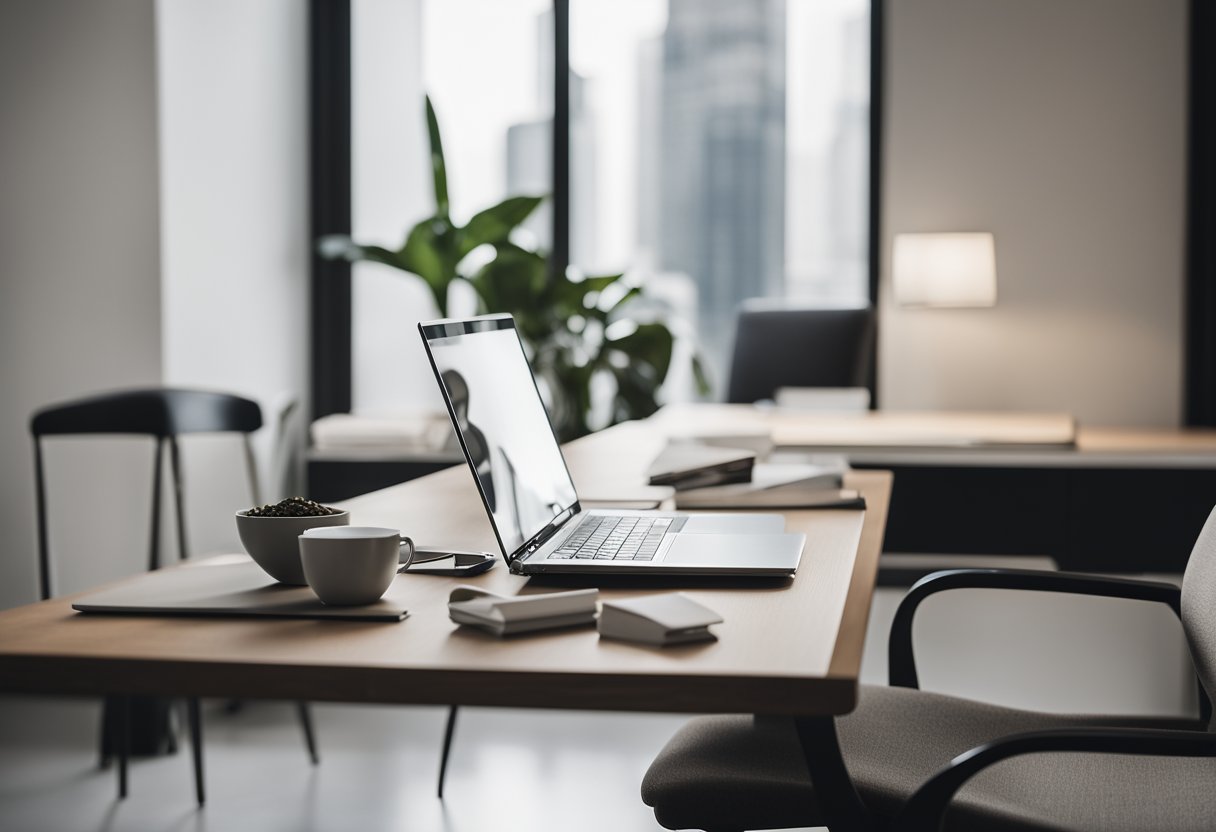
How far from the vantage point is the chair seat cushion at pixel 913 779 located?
3.83ft

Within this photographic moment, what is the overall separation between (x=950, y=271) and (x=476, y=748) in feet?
7.03

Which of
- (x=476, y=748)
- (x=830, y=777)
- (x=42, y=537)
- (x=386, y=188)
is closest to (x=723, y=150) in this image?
(x=386, y=188)

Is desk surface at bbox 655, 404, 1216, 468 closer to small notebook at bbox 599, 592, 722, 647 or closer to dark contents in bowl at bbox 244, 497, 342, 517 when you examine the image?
dark contents in bowl at bbox 244, 497, 342, 517

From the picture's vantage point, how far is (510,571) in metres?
1.21

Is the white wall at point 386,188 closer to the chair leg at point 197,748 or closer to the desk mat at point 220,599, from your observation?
the chair leg at point 197,748

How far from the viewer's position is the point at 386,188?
4570 millimetres

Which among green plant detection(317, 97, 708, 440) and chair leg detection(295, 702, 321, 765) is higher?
green plant detection(317, 97, 708, 440)

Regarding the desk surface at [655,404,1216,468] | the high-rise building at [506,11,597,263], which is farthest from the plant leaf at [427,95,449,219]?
the desk surface at [655,404,1216,468]

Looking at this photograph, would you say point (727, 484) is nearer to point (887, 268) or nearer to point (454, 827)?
point (454, 827)

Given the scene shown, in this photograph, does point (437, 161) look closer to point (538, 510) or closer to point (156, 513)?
point (156, 513)

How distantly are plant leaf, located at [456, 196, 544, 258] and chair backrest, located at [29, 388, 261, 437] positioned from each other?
1.41m

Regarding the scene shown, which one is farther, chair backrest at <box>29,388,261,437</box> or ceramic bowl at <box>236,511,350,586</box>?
chair backrest at <box>29,388,261,437</box>

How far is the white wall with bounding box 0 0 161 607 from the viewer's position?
10.9 ft

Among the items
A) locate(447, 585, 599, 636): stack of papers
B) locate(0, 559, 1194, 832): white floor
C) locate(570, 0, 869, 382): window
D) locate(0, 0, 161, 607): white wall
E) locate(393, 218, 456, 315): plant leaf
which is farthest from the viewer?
locate(570, 0, 869, 382): window
